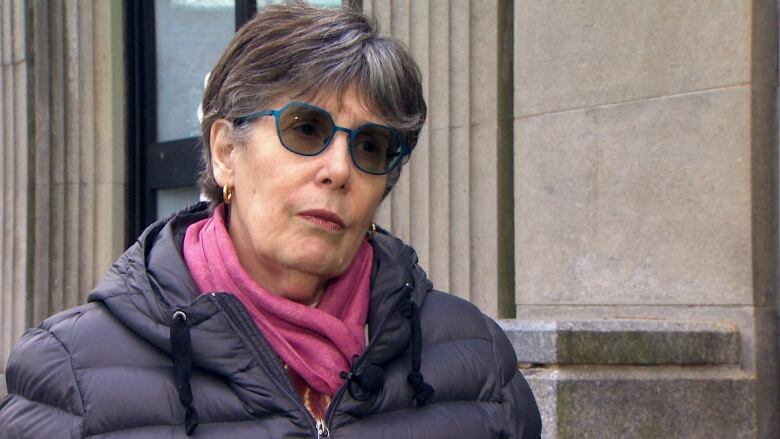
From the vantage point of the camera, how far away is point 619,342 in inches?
157

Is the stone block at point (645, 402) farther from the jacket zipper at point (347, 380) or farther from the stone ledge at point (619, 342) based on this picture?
the jacket zipper at point (347, 380)

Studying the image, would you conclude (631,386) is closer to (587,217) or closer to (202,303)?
(587,217)

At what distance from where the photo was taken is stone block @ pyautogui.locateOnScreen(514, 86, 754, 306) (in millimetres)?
4484

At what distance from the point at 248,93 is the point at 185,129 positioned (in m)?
5.88

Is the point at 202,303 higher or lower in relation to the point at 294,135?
lower

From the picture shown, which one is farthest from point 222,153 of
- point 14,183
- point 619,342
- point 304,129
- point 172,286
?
point 14,183

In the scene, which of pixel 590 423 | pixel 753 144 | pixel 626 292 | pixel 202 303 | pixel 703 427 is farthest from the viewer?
pixel 626 292

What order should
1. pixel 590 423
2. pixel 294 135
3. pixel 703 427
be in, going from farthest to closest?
pixel 703 427 → pixel 590 423 → pixel 294 135

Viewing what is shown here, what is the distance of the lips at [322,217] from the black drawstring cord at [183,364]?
0.33m

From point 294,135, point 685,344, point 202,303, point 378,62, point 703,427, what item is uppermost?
point 378,62

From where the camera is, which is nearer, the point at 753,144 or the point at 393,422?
the point at 393,422

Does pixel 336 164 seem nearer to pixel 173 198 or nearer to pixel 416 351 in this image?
pixel 416 351

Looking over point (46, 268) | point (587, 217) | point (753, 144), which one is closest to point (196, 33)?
point (46, 268)

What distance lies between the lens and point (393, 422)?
2.16 meters
